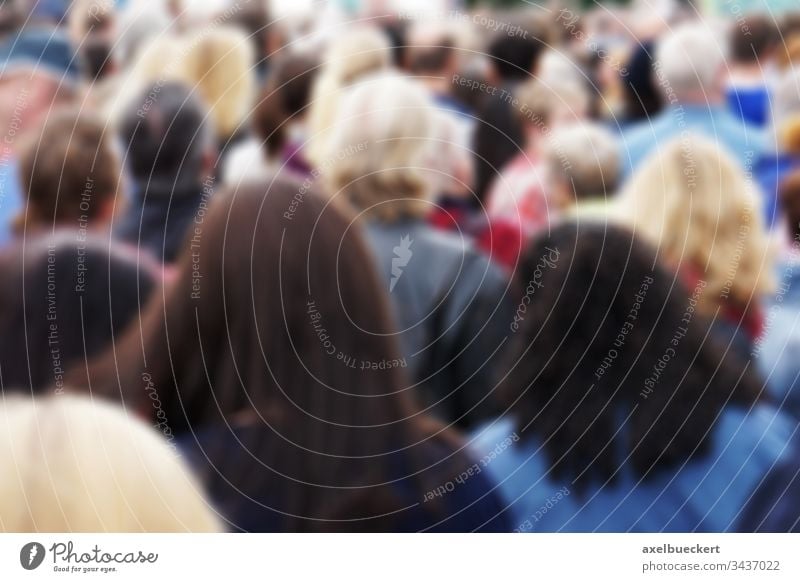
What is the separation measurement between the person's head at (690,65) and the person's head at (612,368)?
384 millimetres

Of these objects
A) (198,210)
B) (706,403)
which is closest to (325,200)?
(198,210)

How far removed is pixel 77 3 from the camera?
212 centimetres

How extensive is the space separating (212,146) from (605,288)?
2.50 ft

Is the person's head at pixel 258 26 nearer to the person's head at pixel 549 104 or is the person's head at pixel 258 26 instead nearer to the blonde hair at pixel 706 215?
the person's head at pixel 549 104

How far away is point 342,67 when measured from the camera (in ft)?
7.15

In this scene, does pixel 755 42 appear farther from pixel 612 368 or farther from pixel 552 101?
pixel 612 368

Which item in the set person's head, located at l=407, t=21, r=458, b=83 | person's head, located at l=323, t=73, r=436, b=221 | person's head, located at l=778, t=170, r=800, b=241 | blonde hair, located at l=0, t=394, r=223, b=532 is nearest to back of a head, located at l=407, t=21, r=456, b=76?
person's head, located at l=407, t=21, r=458, b=83

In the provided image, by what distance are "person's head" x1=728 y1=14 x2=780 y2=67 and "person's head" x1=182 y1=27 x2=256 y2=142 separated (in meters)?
0.96

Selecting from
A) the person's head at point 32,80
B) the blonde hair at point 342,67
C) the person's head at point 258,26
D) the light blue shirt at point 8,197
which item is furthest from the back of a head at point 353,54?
the light blue shirt at point 8,197

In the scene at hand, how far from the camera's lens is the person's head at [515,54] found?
220cm

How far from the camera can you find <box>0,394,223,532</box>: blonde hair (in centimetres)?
130

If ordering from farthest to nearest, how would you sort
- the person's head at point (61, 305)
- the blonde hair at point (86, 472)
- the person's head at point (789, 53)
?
the person's head at point (789, 53) < the person's head at point (61, 305) < the blonde hair at point (86, 472)

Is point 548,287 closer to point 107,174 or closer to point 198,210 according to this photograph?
point 198,210

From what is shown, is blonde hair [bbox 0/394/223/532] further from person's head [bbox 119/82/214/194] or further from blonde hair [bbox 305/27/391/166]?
blonde hair [bbox 305/27/391/166]
